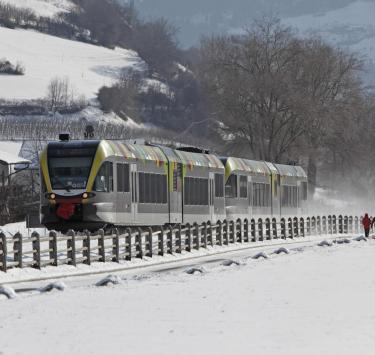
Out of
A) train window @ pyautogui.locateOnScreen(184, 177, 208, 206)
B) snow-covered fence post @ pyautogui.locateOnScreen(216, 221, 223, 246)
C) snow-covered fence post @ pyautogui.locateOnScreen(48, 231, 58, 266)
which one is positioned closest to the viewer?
snow-covered fence post @ pyautogui.locateOnScreen(48, 231, 58, 266)

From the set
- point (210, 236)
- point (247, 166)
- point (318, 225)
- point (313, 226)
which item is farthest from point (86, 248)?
point (318, 225)

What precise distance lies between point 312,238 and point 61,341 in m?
46.2

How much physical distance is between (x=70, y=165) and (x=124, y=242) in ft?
10.5

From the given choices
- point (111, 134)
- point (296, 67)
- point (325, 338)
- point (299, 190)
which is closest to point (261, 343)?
point (325, 338)

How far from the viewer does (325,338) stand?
15.8m

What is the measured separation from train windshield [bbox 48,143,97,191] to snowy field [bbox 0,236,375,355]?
43.4 feet

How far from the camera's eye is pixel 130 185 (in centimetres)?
4341

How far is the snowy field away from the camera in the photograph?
15312 mm

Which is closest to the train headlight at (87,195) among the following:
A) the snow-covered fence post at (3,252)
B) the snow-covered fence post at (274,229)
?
the snow-covered fence post at (3,252)

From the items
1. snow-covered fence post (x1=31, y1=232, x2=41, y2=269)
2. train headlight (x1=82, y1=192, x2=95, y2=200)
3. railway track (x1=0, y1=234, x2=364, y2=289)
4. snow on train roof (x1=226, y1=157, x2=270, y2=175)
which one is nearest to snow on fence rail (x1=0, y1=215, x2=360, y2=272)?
snow-covered fence post (x1=31, y1=232, x2=41, y2=269)

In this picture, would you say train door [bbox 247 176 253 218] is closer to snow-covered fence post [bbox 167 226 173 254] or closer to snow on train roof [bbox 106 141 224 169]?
snow on train roof [bbox 106 141 224 169]

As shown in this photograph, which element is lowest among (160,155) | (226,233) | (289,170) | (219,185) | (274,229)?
(274,229)

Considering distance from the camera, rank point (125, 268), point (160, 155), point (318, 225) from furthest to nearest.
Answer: point (318, 225)
point (160, 155)
point (125, 268)

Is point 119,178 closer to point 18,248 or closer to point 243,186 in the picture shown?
point 18,248
